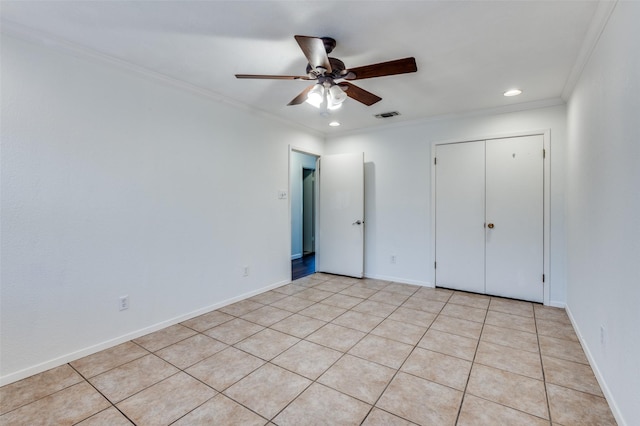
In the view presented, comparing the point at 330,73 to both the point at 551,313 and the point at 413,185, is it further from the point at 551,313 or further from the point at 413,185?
the point at 551,313

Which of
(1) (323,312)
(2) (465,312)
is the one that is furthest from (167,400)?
(2) (465,312)

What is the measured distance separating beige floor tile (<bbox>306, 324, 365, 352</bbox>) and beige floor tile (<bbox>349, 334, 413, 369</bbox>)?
0.22 ft

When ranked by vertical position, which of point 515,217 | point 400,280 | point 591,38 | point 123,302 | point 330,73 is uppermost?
point 591,38

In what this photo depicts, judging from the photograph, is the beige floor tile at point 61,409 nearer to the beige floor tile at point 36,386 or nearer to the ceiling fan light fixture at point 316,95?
the beige floor tile at point 36,386

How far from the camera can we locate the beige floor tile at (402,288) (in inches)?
150

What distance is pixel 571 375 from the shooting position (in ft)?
6.50

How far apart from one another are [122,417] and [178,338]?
0.95 meters

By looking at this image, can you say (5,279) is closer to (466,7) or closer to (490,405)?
(490,405)

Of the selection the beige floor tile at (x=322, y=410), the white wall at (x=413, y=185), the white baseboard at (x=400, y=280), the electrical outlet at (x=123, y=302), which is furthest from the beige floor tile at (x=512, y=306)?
the electrical outlet at (x=123, y=302)

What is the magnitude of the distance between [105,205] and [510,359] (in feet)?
11.3

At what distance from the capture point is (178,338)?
255 cm

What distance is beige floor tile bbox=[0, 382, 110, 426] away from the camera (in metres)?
1.59

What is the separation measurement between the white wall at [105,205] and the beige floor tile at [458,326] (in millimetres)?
2255

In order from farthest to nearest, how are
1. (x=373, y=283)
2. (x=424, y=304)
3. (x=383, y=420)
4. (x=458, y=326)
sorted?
(x=373, y=283), (x=424, y=304), (x=458, y=326), (x=383, y=420)
